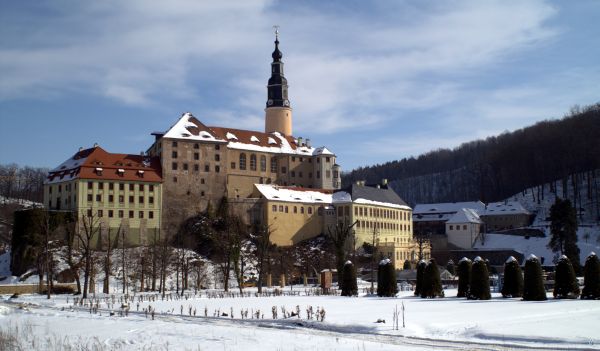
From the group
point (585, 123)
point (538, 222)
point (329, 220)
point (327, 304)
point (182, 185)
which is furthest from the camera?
point (585, 123)

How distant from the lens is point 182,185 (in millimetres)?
87750

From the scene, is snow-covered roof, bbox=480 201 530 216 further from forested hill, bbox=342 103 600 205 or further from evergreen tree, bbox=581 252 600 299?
evergreen tree, bbox=581 252 600 299

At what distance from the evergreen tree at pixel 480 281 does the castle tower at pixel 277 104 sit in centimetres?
7710

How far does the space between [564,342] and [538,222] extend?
97914mm

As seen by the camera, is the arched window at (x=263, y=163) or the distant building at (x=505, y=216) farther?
the distant building at (x=505, y=216)

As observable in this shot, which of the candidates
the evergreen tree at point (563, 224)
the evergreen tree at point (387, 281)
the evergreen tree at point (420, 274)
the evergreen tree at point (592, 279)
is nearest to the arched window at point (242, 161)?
the evergreen tree at point (563, 224)

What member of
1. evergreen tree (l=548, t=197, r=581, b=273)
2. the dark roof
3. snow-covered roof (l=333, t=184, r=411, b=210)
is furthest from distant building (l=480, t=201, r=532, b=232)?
evergreen tree (l=548, t=197, r=581, b=273)

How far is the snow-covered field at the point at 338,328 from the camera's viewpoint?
2098 cm

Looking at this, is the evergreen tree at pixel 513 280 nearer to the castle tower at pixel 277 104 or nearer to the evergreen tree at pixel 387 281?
the evergreen tree at pixel 387 281

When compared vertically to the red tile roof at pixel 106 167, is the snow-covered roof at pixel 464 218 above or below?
below

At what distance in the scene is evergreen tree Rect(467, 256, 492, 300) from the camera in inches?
1558

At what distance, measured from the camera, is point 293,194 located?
306ft

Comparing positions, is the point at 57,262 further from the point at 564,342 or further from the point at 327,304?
the point at 564,342

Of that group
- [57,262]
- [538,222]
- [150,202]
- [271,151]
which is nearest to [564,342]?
[57,262]
